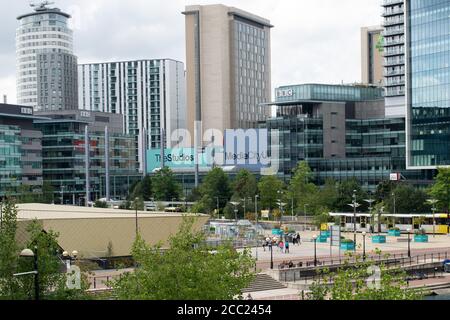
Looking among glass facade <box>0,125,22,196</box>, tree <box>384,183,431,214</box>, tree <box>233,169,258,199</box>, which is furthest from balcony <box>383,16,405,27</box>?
glass facade <box>0,125,22,196</box>

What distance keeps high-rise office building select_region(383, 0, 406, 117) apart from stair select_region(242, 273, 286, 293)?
110392mm

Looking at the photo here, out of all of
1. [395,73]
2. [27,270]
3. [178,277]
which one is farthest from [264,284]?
[395,73]

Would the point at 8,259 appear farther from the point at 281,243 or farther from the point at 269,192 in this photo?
the point at 269,192

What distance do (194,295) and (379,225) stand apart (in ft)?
274

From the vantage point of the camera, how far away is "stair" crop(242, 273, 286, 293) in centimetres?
6469

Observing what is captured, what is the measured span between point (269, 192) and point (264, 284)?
7867 cm

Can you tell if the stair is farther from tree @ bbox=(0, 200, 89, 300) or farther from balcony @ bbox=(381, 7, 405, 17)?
balcony @ bbox=(381, 7, 405, 17)

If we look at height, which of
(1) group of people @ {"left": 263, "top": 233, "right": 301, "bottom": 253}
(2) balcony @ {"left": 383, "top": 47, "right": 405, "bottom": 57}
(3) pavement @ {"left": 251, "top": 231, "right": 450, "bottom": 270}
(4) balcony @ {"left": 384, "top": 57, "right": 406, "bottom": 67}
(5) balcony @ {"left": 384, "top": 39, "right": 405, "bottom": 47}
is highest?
(5) balcony @ {"left": 384, "top": 39, "right": 405, "bottom": 47}

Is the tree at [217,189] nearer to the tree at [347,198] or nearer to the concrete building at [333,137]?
the tree at [347,198]

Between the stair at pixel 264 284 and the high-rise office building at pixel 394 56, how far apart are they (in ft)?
362

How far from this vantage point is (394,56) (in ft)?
581

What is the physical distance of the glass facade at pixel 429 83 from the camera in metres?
147
